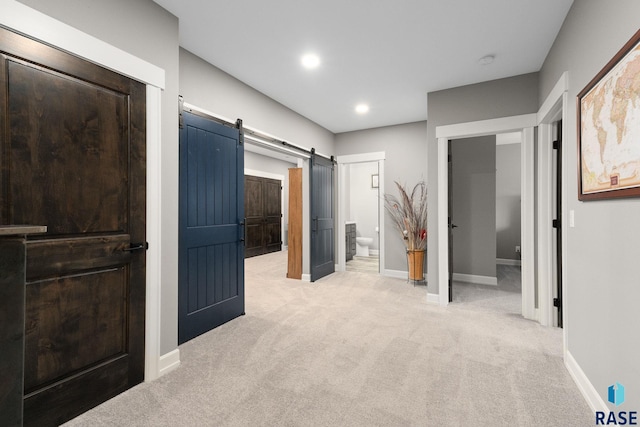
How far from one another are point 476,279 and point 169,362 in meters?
4.40

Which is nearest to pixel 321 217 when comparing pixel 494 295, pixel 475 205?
pixel 475 205

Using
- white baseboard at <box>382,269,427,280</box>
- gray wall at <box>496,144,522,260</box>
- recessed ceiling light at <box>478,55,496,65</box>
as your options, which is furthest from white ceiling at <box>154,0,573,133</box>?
gray wall at <box>496,144,522,260</box>

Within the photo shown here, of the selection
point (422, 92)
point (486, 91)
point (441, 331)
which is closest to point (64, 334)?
point (441, 331)

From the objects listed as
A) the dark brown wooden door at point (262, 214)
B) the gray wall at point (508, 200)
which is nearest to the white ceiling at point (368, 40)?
the gray wall at point (508, 200)

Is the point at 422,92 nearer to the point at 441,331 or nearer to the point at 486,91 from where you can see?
the point at 486,91

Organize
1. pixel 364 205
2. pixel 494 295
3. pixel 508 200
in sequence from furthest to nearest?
pixel 364 205 → pixel 508 200 → pixel 494 295

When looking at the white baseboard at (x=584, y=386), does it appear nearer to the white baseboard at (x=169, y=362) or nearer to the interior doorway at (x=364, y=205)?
the white baseboard at (x=169, y=362)

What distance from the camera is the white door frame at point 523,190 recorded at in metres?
3.14

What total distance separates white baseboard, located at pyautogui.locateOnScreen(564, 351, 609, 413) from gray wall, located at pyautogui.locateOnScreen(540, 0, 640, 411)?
0.04m

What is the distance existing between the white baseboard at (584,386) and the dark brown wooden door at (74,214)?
2.78 meters

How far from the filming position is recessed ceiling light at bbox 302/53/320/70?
2.87 metres

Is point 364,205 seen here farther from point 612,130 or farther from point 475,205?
point 612,130

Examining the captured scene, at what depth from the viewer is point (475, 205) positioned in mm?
4715

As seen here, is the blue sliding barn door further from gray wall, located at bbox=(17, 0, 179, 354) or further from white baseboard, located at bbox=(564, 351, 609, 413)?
white baseboard, located at bbox=(564, 351, 609, 413)
